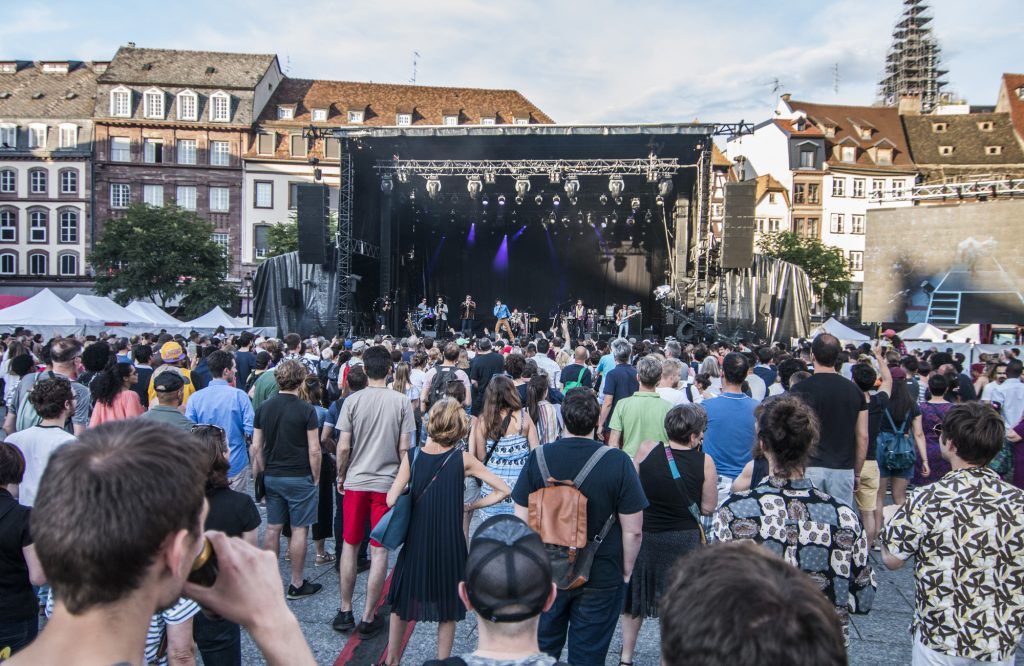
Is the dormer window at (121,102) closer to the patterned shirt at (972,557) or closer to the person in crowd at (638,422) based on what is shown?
the person in crowd at (638,422)

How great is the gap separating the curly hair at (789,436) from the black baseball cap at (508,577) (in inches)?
59.9

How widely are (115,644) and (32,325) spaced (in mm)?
20003

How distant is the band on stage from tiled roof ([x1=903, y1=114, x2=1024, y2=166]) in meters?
31.6

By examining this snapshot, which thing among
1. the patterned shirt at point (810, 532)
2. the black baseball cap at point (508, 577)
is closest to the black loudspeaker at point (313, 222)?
the patterned shirt at point (810, 532)

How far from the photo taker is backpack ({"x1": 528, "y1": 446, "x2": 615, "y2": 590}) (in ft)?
12.0

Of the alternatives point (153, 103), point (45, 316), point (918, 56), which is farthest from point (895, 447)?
point (918, 56)

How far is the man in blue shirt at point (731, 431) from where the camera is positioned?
5.22 m

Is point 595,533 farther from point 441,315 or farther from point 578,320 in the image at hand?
point 578,320

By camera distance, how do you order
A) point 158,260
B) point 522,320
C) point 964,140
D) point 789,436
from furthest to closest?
point 964,140 → point 158,260 → point 522,320 → point 789,436

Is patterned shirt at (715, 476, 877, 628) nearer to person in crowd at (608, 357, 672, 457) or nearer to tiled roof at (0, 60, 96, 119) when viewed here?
person in crowd at (608, 357, 672, 457)

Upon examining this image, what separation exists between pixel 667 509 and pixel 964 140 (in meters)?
52.8

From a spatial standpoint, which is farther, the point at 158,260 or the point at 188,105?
the point at 188,105

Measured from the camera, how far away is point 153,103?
42156mm

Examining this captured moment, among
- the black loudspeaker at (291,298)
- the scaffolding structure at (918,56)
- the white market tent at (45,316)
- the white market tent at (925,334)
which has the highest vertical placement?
the scaffolding structure at (918,56)
